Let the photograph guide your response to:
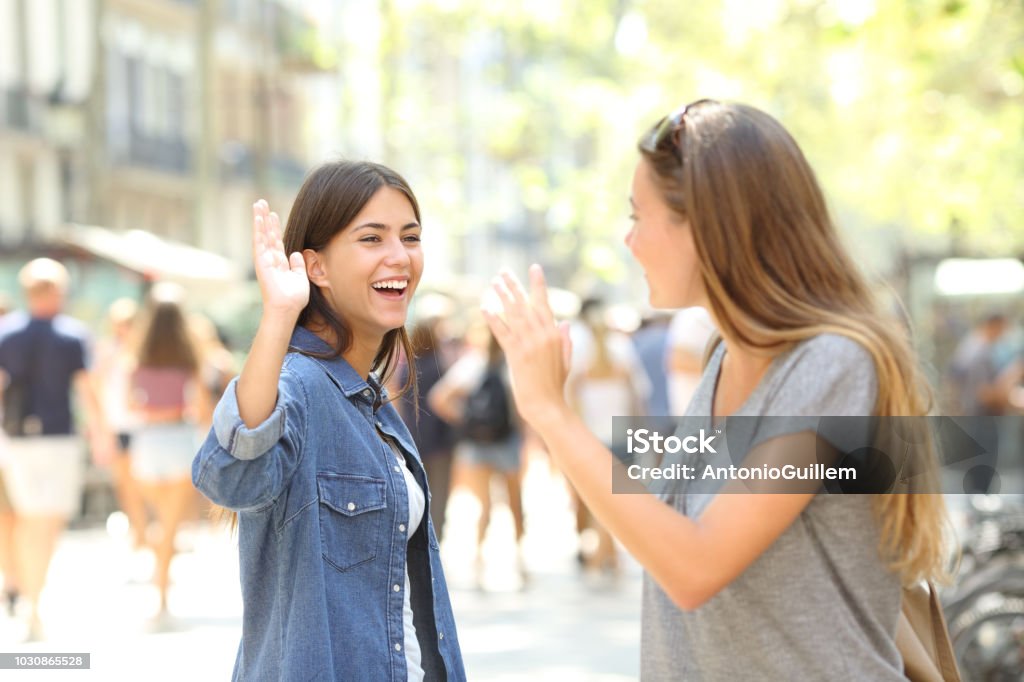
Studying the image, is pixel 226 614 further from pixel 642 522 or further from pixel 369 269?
pixel 642 522

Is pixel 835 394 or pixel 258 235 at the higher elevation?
pixel 258 235

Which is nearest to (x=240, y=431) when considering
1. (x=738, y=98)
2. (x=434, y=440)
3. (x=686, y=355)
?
(x=686, y=355)

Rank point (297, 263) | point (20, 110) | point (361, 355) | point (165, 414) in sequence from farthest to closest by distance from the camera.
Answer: point (20, 110)
point (165, 414)
point (361, 355)
point (297, 263)

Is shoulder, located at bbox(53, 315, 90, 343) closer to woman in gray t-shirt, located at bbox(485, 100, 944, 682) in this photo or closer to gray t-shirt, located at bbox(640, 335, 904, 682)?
woman in gray t-shirt, located at bbox(485, 100, 944, 682)

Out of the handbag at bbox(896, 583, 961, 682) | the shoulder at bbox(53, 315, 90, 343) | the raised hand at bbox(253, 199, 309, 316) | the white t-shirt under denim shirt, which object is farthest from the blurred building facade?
the handbag at bbox(896, 583, 961, 682)

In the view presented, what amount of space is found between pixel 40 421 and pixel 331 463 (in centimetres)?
683

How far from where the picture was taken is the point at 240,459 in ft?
8.02

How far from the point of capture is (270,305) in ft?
8.25

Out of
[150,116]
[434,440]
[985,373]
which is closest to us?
[434,440]

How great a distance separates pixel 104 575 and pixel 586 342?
4008mm

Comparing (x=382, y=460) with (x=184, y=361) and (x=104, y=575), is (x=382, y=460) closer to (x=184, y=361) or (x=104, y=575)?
(x=184, y=361)

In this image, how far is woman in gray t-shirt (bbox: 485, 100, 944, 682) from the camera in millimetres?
2330

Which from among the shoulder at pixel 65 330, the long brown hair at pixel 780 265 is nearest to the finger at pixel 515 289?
the long brown hair at pixel 780 265

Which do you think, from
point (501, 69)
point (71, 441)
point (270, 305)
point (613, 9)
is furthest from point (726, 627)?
point (501, 69)
